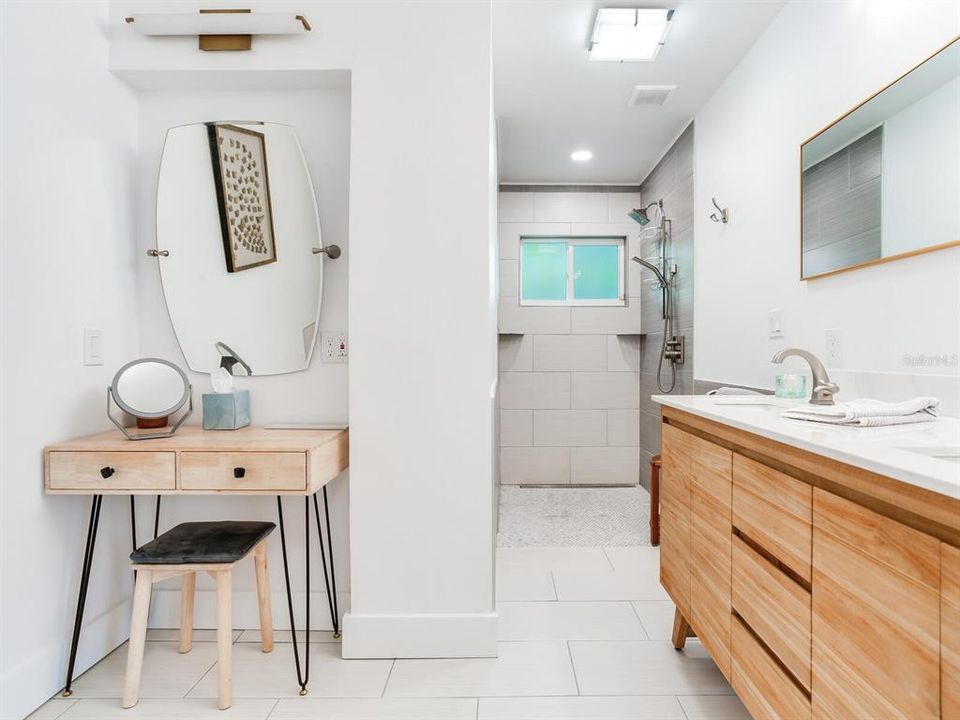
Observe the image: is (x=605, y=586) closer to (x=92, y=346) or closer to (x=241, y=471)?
(x=241, y=471)

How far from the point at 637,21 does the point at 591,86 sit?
2.04 ft

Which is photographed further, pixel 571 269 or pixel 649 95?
pixel 571 269

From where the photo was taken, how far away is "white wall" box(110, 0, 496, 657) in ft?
6.35

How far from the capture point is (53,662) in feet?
5.61

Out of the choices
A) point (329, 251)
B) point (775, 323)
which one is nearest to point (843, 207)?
point (775, 323)

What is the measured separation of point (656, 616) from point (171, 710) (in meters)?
1.74

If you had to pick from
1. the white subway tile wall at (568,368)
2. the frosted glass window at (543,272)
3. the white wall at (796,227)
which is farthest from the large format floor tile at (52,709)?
the frosted glass window at (543,272)

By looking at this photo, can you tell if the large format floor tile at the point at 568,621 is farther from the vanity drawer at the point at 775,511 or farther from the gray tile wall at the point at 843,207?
the gray tile wall at the point at 843,207

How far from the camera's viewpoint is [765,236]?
7.97ft

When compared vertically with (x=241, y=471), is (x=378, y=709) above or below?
below

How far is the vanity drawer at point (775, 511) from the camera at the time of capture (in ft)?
3.56

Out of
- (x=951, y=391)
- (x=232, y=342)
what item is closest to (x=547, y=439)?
(x=232, y=342)

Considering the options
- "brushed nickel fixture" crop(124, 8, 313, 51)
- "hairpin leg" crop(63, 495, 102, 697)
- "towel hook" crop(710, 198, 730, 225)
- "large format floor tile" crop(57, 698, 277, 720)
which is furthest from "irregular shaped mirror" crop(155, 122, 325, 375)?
"towel hook" crop(710, 198, 730, 225)

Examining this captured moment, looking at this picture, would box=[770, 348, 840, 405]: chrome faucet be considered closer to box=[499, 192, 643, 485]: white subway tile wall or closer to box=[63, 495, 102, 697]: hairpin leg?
box=[63, 495, 102, 697]: hairpin leg
